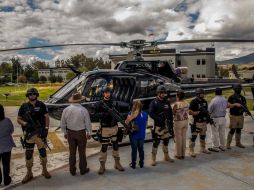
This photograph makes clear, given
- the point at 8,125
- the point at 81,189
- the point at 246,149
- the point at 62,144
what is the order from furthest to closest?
the point at 62,144 < the point at 246,149 < the point at 8,125 < the point at 81,189

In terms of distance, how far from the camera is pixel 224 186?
5258 millimetres

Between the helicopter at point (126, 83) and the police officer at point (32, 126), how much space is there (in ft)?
5.34

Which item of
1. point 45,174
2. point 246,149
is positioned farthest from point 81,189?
point 246,149

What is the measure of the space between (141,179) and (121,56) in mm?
63964

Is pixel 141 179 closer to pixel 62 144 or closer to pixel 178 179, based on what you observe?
pixel 178 179

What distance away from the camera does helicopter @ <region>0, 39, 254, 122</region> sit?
→ 7969mm

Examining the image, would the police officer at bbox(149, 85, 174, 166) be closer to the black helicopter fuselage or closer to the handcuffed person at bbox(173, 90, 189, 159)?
the handcuffed person at bbox(173, 90, 189, 159)

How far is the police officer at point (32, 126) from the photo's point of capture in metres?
5.62

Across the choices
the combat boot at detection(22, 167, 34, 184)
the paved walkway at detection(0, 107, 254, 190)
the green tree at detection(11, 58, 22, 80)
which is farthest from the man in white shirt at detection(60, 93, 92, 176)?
the green tree at detection(11, 58, 22, 80)

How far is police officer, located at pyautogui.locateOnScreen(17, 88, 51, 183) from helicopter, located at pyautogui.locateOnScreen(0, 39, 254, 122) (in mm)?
1628

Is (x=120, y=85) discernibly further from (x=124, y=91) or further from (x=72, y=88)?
(x=72, y=88)

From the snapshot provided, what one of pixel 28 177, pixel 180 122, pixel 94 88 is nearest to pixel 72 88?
pixel 94 88

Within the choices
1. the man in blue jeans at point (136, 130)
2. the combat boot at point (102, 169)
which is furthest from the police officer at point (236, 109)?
the combat boot at point (102, 169)

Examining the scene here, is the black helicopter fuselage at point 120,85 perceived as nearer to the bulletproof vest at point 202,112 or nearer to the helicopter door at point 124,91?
the helicopter door at point 124,91
